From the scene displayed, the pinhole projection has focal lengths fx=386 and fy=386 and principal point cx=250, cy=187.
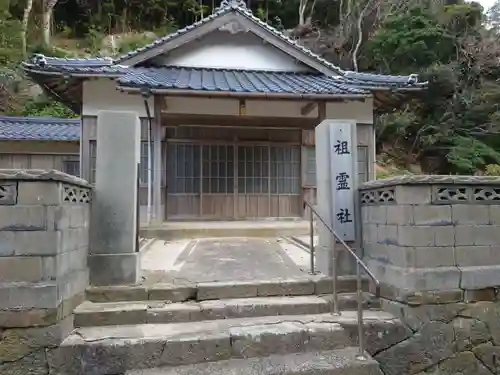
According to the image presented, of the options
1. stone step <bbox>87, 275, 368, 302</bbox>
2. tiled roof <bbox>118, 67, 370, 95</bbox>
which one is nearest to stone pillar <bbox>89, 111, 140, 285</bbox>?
stone step <bbox>87, 275, 368, 302</bbox>

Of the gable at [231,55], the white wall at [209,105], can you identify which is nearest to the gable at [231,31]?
the gable at [231,55]

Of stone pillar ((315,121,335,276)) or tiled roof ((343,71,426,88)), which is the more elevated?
tiled roof ((343,71,426,88))

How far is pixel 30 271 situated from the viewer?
12.6ft

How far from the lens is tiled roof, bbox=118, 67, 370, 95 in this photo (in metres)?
8.80

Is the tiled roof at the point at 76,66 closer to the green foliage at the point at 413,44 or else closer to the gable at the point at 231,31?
the gable at the point at 231,31

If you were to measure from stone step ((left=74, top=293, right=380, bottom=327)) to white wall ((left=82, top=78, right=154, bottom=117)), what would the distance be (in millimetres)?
6226

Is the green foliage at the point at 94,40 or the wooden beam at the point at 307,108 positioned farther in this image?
the green foliage at the point at 94,40

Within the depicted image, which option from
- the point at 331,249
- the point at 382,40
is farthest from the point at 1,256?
the point at 382,40

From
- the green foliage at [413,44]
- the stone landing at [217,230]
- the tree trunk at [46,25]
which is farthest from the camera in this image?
the tree trunk at [46,25]

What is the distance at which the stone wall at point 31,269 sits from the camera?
3.76 m

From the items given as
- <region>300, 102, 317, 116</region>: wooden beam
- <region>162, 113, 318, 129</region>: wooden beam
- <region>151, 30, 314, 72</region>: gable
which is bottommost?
<region>162, 113, 318, 129</region>: wooden beam

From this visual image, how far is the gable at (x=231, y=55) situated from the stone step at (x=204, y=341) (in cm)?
832

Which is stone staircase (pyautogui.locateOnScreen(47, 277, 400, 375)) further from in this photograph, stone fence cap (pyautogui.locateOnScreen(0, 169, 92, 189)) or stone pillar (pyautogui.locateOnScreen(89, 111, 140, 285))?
stone fence cap (pyautogui.locateOnScreen(0, 169, 92, 189))

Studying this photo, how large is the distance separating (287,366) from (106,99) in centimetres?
805
